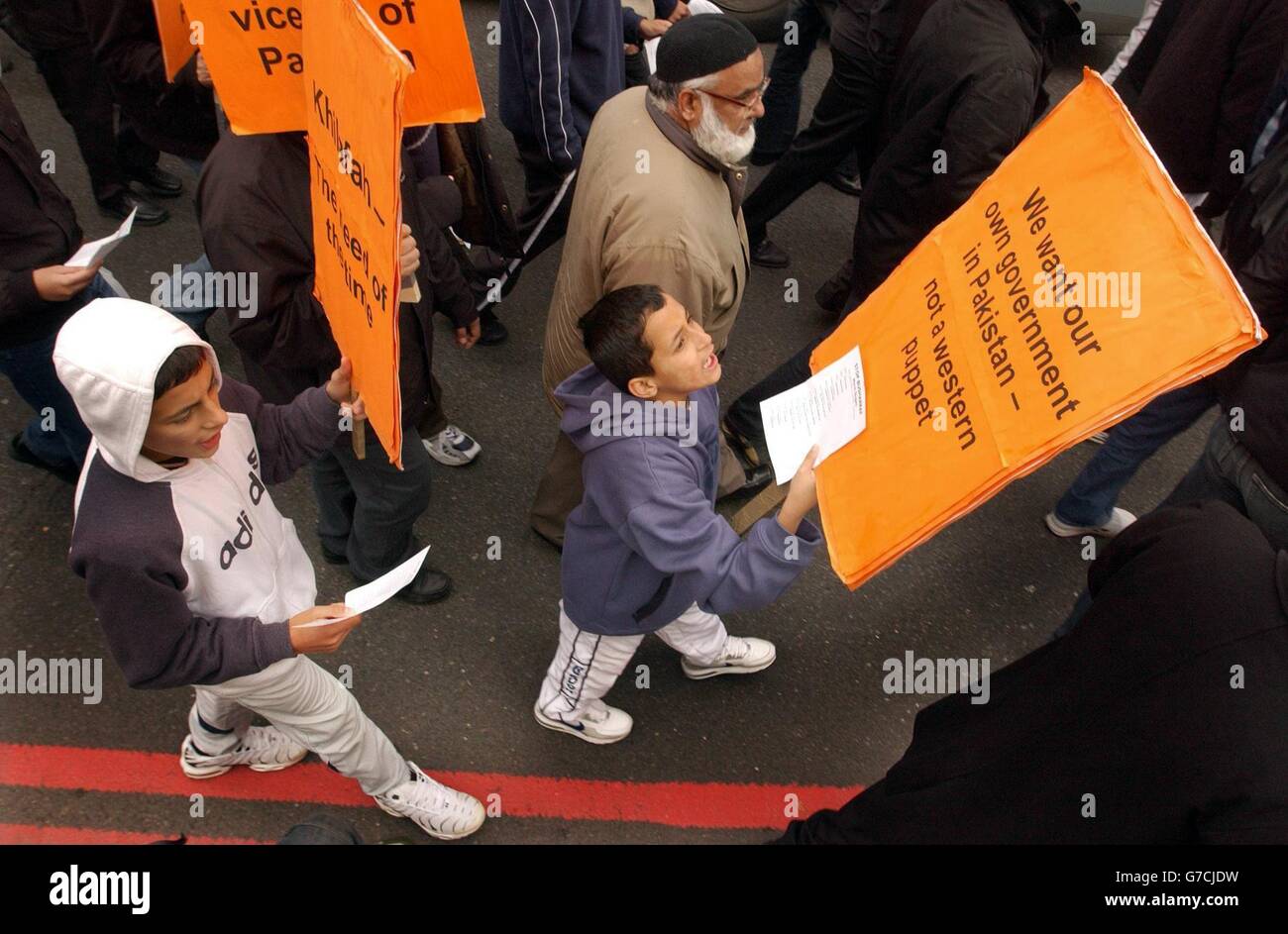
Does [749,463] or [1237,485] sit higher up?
[1237,485]

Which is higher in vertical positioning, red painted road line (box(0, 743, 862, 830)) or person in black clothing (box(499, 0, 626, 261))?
person in black clothing (box(499, 0, 626, 261))

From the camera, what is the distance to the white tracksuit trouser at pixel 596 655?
264cm

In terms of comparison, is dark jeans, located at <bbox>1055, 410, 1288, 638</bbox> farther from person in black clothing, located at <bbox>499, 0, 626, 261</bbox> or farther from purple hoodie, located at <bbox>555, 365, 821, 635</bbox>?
person in black clothing, located at <bbox>499, 0, 626, 261</bbox>

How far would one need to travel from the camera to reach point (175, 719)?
9.55 ft

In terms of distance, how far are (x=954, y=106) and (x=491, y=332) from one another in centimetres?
214

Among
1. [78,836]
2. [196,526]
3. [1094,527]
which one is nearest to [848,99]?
[1094,527]

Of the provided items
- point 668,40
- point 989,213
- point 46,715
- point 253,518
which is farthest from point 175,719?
point 989,213

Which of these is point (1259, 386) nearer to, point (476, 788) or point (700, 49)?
point (700, 49)

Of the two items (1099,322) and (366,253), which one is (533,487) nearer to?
(366,253)

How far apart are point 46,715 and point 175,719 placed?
415 millimetres

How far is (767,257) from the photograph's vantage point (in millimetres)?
4621

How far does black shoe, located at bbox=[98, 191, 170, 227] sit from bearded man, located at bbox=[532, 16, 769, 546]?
9.48 feet

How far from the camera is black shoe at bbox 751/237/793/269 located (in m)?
4.62

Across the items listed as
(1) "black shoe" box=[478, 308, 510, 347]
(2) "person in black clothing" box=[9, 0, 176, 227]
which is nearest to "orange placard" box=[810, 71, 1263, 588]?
(1) "black shoe" box=[478, 308, 510, 347]
